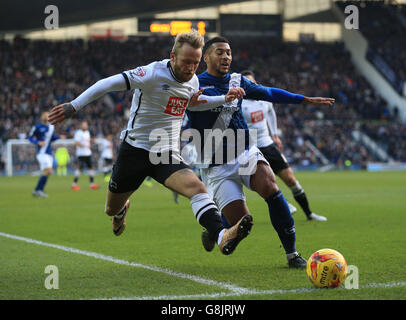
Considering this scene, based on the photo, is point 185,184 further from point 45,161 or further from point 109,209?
point 45,161

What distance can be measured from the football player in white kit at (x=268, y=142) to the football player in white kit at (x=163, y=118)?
3.84m

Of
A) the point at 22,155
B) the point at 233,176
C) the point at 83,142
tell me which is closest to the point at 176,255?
the point at 233,176

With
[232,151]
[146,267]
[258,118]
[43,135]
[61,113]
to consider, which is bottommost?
[146,267]

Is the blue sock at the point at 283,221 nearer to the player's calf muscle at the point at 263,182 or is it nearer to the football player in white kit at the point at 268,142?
the player's calf muscle at the point at 263,182

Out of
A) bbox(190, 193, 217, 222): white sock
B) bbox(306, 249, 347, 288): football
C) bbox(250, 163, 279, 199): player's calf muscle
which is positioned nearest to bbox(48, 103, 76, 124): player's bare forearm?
bbox(190, 193, 217, 222): white sock

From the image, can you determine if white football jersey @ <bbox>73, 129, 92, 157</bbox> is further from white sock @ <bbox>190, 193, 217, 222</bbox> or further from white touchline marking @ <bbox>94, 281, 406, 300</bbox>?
white touchline marking @ <bbox>94, 281, 406, 300</bbox>

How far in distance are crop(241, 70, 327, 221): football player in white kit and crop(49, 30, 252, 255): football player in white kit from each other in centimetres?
384

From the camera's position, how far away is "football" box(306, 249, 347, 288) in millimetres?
4949

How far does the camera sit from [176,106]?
5.80 metres

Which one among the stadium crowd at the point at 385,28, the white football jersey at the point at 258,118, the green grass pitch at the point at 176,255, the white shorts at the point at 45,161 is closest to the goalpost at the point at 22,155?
the white shorts at the point at 45,161

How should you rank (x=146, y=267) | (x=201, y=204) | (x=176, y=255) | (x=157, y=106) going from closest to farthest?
(x=201, y=204)
(x=157, y=106)
(x=146, y=267)
(x=176, y=255)

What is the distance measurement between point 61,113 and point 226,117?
1826 mm

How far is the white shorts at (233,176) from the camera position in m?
6.16

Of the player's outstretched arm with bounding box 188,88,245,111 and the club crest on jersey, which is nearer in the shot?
A: the club crest on jersey
